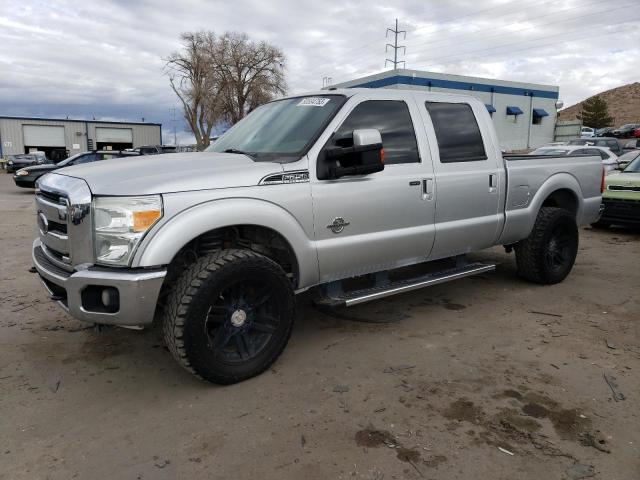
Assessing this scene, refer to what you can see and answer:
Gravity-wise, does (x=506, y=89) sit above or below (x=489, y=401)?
above

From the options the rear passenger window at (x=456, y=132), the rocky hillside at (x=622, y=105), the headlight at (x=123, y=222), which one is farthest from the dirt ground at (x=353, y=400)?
the rocky hillside at (x=622, y=105)

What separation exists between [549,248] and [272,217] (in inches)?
144

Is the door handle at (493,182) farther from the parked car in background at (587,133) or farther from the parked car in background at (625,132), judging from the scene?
the parked car in background at (625,132)

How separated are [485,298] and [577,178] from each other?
1.86 meters

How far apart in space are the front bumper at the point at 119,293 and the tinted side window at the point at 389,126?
178 centimetres

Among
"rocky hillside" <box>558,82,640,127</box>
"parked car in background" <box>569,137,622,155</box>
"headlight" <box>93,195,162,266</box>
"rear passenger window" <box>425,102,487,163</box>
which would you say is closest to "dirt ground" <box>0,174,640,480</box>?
"headlight" <box>93,195,162,266</box>

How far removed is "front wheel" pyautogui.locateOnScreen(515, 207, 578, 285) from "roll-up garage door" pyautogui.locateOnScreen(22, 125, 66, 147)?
67.2 metres

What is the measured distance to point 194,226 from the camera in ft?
9.98

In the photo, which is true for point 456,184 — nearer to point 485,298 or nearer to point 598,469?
point 485,298

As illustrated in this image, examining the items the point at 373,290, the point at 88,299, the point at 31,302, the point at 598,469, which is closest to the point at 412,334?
the point at 373,290

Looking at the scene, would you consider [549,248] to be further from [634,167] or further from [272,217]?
[634,167]

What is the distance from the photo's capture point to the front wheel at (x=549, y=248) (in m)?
5.41

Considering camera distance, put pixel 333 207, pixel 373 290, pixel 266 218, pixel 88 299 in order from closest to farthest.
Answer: pixel 88 299
pixel 266 218
pixel 333 207
pixel 373 290

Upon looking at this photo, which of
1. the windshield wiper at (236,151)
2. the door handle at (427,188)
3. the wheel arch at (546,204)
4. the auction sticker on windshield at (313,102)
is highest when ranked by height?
the auction sticker on windshield at (313,102)
